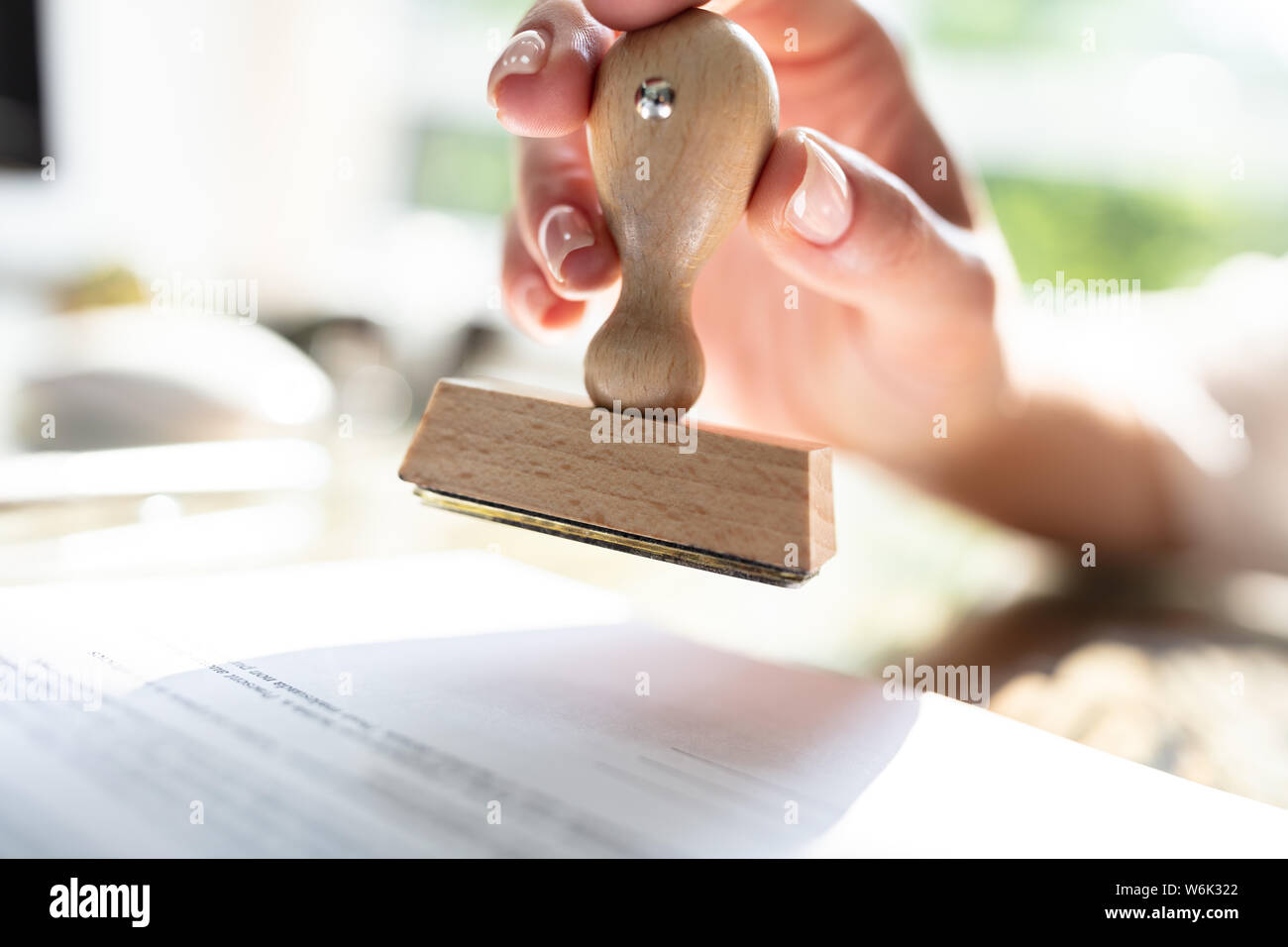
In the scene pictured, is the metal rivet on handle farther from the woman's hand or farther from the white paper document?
the white paper document

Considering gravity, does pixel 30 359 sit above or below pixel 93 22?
below

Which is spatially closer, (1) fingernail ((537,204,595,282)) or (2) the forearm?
(1) fingernail ((537,204,595,282))

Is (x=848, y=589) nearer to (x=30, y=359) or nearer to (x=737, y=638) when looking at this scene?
(x=737, y=638)

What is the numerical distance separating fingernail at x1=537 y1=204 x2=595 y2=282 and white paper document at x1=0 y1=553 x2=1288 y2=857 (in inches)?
7.5

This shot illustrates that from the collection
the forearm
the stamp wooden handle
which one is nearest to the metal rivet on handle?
the stamp wooden handle

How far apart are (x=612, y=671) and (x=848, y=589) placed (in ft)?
0.88

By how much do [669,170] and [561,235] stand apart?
145mm

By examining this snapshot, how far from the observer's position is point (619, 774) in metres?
0.33

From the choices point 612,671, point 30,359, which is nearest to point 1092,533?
point 612,671

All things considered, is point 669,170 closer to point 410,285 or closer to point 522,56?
point 522,56

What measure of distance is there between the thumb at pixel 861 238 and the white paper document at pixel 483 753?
0.67 feet

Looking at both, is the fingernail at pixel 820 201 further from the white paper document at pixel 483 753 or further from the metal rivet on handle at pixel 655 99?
the white paper document at pixel 483 753

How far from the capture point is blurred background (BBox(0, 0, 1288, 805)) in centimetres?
56

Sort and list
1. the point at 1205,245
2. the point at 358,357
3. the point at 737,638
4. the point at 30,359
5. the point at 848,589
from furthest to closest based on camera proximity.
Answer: the point at 1205,245, the point at 358,357, the point at 30,359, the point at 848,589, the point at 737,638
